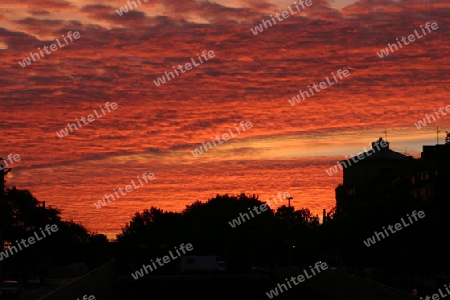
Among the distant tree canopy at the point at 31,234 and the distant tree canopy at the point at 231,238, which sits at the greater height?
the distant tree canopy at the point at 31,234

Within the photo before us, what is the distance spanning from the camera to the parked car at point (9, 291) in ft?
195

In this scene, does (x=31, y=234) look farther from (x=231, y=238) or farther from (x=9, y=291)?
(x=9, y=291)

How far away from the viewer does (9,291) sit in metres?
59.8

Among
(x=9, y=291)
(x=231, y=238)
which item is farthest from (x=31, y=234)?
(x=9, y=291)

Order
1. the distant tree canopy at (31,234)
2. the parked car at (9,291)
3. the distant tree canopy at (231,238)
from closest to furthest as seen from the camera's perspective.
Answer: the parked car at (9,291) → the distant tree canopy at (31,234) → the distant tree canopy at (231,238)

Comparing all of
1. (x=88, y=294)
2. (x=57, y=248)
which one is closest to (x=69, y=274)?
(x=57, y=248)

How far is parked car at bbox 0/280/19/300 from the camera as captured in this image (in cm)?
5941

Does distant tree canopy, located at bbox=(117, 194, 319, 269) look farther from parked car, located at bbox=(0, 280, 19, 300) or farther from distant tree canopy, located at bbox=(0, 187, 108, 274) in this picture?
parked car, located at bbox=(0, 280, 19, 300)

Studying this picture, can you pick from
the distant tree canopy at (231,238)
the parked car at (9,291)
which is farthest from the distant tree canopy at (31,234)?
the parked car at (9,291)

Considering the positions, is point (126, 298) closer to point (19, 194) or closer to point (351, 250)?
point (351, 250)

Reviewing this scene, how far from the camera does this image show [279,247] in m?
160

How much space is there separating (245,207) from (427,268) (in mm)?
111274

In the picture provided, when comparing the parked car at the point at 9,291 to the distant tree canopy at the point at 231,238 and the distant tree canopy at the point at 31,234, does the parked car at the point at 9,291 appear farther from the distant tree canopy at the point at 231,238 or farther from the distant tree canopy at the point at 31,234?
the distant tree canopy at the point at 231,238

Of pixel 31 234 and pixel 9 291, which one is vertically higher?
pixel 31 234
